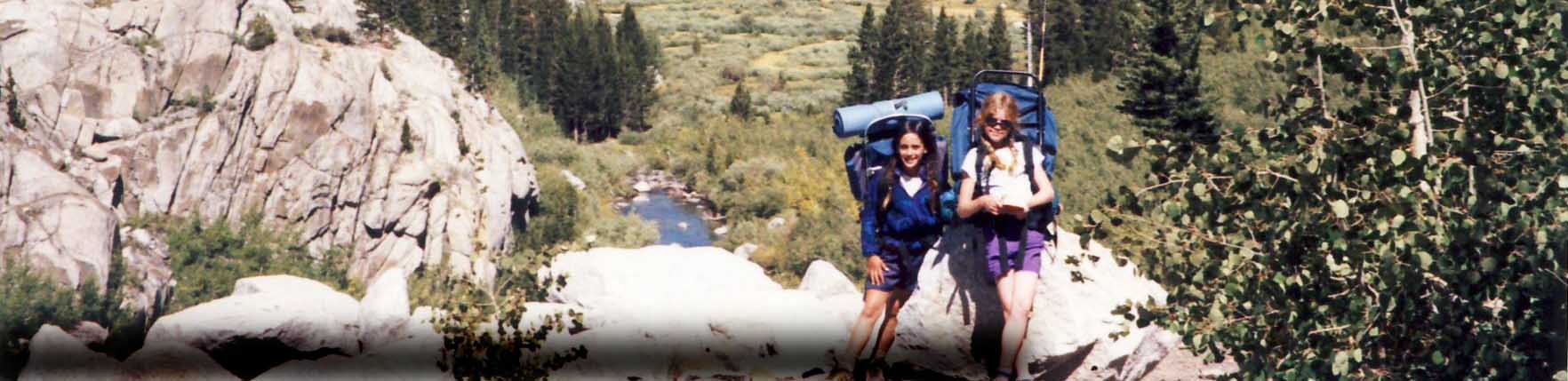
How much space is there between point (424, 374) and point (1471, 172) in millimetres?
5917

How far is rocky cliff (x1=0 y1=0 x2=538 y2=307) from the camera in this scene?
44531mm

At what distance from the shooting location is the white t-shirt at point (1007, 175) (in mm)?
6770

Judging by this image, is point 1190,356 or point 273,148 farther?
point 273,148

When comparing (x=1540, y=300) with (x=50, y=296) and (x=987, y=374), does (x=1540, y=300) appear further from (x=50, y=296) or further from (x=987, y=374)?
(x=50, y=296)

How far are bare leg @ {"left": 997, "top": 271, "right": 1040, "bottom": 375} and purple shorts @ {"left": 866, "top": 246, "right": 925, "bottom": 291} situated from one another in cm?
59

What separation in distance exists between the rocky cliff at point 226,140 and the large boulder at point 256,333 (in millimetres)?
33717

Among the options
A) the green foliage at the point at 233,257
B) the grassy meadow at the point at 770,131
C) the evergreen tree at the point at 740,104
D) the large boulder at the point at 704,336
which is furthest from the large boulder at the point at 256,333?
the evergreen tree at the point at 740,104

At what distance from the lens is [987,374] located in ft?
24.4

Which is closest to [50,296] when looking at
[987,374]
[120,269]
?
[120,269]

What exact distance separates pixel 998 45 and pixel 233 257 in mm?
33287

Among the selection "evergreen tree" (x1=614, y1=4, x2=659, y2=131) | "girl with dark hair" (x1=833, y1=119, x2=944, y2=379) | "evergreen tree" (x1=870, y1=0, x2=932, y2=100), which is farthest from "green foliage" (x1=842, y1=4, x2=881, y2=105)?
"girl with dark hair" (x1=833, y1=119, x2=944, y2=379)

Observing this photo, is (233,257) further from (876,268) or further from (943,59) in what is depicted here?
(876,268)

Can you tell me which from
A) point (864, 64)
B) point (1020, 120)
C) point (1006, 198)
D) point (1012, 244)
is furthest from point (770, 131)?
point (1006, 198)

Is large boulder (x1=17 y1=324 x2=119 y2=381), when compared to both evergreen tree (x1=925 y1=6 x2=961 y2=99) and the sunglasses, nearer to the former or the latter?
the sunglasses
